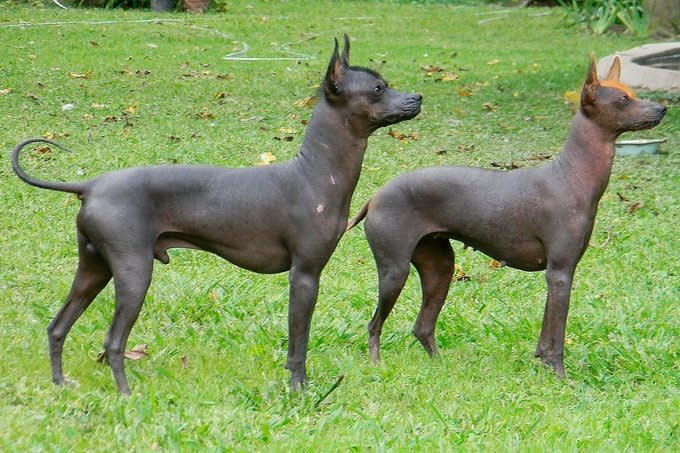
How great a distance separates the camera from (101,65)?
44.9ft

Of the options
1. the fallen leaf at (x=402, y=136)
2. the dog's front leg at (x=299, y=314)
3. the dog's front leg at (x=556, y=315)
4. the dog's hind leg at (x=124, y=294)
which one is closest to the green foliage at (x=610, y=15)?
the fallen leaf at (x=402, y=136)

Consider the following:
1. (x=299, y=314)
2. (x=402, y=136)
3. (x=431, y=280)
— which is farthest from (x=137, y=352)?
(x=402, y=136)

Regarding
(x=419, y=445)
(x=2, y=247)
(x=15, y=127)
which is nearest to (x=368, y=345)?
(x=419, y=445)

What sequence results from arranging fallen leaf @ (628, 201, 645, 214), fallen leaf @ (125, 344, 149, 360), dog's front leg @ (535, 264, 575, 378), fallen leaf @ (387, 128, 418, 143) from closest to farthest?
fallen leaf @ (125, 344, 149, 360), dog's front leg @ (535, 264, 575, 378), fallen leaf @ (628, 201, 645, 214), fallen leaf @ (387, 128, 418, 143)

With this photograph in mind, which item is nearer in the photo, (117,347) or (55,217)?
(117,347)

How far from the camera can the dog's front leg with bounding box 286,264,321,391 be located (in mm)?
4840

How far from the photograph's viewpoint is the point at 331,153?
4.88m

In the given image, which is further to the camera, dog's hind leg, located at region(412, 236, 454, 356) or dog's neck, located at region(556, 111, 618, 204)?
dog's hind leg, located at region(412, 236, 454, 356)

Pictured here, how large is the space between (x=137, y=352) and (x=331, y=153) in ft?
4.42

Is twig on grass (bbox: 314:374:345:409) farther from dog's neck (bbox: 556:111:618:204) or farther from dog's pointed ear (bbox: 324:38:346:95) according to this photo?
dog's neck (bbox: 556:111:618:204)

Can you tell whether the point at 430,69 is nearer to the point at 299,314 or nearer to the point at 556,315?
the point at 556,315

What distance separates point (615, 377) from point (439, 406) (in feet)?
3.41

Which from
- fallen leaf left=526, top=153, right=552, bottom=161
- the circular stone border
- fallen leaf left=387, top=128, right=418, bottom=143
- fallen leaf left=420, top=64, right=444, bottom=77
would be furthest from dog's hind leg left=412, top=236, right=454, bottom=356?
fallen leaf left=420, top=64, right=444, bottom=77

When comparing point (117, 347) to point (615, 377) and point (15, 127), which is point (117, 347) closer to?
point (615, 377)
